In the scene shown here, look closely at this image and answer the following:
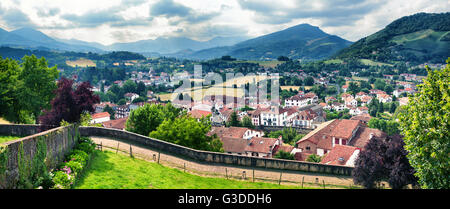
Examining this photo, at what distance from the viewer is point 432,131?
10.6 meters

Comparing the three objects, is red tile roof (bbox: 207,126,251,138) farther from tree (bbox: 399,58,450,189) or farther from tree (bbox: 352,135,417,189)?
tree (bbox: 399,58,450,189)

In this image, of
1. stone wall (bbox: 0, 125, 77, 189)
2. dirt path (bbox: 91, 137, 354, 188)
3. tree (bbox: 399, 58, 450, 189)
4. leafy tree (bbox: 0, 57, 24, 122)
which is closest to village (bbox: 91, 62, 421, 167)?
tree (bbox: 399, 58, 450, 189)

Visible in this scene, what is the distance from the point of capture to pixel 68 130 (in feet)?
49.5

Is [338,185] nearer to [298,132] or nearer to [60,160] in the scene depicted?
[60,160]

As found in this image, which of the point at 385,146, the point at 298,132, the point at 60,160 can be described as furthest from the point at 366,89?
the point at 60,160

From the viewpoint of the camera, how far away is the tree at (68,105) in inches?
747

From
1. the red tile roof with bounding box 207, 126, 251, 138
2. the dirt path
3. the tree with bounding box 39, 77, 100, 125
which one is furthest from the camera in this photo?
the red tile roof with bounding box 207, 126, 251, 138

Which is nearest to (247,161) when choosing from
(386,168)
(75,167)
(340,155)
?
(386,168)

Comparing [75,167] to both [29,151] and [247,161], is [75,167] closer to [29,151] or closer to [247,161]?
[29,151]

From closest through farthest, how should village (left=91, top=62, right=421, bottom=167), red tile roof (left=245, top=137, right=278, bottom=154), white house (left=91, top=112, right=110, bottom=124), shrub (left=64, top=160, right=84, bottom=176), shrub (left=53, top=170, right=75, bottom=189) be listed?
shrub (left=53, top=170, right=75, bottom=189) < shrub (left=64, top=160, right=84, bottom=176) < village (left=91, top=62, right=421, bottom=167) < red tile roof (left=245, top=137, right=278, bottom=154) < white house (left=91, top=112, right=110, bottom=124)

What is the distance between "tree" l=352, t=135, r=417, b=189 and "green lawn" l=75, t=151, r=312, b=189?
13.0ft

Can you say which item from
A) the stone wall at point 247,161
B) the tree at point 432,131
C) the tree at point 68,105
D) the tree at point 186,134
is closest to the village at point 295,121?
the tree at point 432,131

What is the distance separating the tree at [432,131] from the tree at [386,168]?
8.51 feet

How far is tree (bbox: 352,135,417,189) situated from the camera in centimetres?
1454
